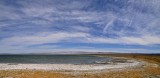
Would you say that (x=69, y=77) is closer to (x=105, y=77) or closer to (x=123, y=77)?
(x=105, y=77)

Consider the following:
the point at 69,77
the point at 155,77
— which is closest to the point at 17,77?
the point at 69,77

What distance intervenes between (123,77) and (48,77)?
8.28 meters

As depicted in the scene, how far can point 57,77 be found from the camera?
83.8 feet

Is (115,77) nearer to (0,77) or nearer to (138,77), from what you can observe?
(138,77)

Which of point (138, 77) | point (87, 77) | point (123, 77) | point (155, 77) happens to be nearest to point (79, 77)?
point (87, 77)

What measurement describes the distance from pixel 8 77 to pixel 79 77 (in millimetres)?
7707

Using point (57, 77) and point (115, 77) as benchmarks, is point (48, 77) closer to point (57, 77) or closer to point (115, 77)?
point (57, 77)

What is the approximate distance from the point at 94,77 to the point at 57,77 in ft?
13.7

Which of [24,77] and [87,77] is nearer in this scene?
[24,77]

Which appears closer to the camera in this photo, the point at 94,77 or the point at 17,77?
the point at 17,77

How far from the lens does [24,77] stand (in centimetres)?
2438

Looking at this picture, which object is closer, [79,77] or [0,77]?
[0,77]

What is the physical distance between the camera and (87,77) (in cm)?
2619

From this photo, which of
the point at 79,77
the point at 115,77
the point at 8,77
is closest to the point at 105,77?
the point at 115,77
